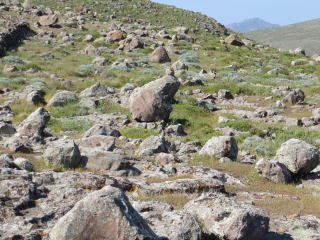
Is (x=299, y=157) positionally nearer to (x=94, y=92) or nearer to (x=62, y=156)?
(x=62, y=156)

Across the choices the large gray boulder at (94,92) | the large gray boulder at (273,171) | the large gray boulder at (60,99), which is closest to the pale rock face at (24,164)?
the large gray boulder at (273,171)

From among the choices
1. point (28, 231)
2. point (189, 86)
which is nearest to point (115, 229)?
point (28, 231)

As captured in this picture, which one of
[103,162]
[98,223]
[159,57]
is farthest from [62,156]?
[159,57]

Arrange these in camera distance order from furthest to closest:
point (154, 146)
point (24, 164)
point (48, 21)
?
point (48, 21) → point (154, 146) → point (24, 164)

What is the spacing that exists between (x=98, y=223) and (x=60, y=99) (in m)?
15.7

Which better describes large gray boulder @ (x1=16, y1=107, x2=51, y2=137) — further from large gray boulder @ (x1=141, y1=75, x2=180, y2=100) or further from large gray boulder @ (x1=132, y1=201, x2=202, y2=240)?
large gray boulder @ (x1=132, y1=201, x2=202, y2=240)

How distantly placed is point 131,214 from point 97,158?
5538 millimetres

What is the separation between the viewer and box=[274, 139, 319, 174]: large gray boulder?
8320mm

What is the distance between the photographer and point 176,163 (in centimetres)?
959

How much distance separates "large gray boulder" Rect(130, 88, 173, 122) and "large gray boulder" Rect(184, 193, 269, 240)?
999cm

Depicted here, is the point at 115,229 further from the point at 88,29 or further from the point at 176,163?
the point at 88,29

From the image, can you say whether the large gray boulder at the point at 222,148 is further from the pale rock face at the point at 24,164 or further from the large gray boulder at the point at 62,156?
the pale rock face at the point at 24,164

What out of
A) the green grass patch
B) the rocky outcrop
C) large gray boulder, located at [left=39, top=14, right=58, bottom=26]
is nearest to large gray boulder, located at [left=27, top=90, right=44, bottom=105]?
the green grass patch

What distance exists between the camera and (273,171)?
8141 mm
